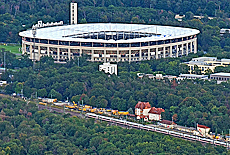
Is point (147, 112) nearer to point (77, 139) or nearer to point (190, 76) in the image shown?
point (77, 139)

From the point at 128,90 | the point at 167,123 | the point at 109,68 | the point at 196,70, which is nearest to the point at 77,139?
the point at 167,123

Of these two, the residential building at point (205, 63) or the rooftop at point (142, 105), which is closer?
the rooftop at point (142, 105)

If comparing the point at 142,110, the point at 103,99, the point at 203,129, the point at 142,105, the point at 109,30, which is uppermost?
the point at 109,30

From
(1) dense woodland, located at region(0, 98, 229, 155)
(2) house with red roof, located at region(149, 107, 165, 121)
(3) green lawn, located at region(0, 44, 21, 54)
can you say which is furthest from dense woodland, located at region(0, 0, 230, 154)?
(3) green lawn, located at region(0, 44, 21, 54)

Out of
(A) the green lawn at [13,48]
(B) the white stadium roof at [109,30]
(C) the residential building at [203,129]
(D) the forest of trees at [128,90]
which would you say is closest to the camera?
(C) the residential building at [203,129]

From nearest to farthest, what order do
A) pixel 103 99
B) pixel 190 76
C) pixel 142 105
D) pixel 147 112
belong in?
pixel 147 112 < pixel 142 105 < pixel 103 99 < pixel 190 76

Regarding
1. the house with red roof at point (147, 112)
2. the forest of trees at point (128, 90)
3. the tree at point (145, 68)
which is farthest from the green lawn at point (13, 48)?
the house with red roof at point (147, 112)

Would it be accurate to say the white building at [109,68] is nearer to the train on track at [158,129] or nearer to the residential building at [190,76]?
the residential building at [190,76]

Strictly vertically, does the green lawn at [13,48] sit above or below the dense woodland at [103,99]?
above
